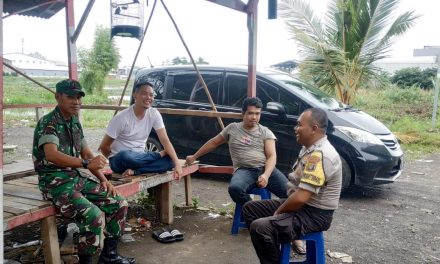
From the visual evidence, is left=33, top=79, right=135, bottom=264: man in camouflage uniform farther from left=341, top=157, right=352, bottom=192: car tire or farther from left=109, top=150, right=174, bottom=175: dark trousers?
left=341, top=157, right=352, bottom=192: car tire

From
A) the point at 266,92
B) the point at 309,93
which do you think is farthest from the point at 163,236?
the point at 309,93

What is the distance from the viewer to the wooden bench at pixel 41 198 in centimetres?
284

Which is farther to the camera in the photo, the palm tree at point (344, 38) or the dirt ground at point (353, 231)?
the palm tree at point (344, 38)

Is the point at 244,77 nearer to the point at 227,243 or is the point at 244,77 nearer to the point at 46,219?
the point at 227,243

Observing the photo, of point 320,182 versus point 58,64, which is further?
point 58,64

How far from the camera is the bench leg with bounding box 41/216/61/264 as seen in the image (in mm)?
2982

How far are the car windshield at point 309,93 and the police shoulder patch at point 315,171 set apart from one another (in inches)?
119

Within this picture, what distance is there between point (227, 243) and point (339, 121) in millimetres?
2557

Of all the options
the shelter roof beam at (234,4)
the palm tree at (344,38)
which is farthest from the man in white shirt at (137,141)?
the palm tree at (344,38)

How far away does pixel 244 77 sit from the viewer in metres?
5.91

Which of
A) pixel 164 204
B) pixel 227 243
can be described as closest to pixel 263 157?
pixel 227 243

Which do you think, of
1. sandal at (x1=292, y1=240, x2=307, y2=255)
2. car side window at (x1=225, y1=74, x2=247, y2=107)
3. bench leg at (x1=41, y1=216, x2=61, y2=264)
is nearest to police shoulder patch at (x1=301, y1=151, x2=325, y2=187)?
sandal at (x1=292, y1=240, x2=307, y2=255)

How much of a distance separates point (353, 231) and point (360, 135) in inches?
59.1

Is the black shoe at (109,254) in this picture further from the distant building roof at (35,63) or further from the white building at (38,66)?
the distant building roof at (35,63)
